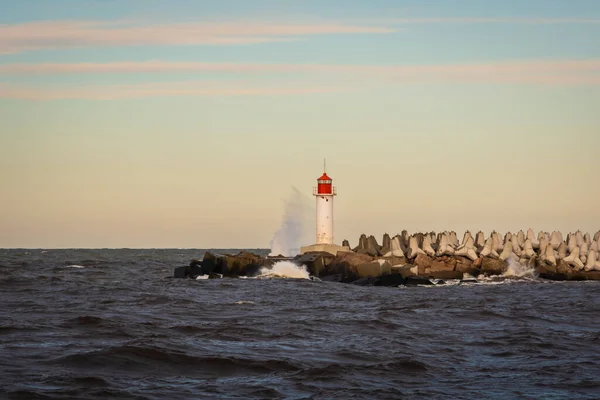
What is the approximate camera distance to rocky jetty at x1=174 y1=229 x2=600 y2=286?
133 feet

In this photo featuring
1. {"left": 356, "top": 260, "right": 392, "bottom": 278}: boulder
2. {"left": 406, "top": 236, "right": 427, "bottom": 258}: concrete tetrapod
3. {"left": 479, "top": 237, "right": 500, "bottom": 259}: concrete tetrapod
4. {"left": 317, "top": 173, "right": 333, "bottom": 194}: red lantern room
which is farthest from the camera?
{"left": 317, "top": 173, "right": 333, "bottom": 194}: red lantern room

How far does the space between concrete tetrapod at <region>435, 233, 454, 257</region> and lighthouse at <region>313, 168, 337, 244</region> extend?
543cm

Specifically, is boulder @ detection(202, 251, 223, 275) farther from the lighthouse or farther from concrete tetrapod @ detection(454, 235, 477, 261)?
concrete tetrapod @ detection(454, 235, 477, 261)

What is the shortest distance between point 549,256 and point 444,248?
16.2ft

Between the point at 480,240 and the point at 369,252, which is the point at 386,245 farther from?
the point at 480,240

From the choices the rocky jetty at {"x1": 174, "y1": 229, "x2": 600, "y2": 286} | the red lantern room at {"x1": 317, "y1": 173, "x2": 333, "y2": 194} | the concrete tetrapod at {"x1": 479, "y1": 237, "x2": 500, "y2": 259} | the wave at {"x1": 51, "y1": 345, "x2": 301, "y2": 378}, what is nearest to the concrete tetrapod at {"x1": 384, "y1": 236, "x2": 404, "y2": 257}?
the rocky jetty at {"x1": 174, "y1": 229, "x2": 600, "y2": 286}

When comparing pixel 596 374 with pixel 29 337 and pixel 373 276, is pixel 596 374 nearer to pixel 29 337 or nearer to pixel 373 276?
pixel 29 337

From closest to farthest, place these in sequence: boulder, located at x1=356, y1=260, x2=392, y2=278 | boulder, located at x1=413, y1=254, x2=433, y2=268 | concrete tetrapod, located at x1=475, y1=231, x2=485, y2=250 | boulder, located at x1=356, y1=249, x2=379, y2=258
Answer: boulder, located at x1=356, y1=260, x2=392, y2=278
boulder, located at x1=413, y1=254, x2=433, y2=268
boulder, located at x1=356, y1=249, x2=379, y2=258
concrete tetrapod, located at x1=475, y1=231, x2=485, y2=250

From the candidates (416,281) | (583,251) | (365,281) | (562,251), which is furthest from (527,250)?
(365,281)

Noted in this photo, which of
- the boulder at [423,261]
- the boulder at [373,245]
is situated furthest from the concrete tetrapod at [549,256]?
the boulder at [373,245]

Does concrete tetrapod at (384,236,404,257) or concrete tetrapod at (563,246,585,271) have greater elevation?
concrete tetrapod at (384,236,404,257)

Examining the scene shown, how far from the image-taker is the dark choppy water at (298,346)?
46.4ft

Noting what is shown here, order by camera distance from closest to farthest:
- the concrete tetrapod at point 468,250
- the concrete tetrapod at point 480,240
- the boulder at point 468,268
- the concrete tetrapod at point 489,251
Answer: the boulder at point 468,268
the concrete tetrapod at point 468,250
the concrete tetrapod at point 489,251
the concrete tetrapod at point 480,240

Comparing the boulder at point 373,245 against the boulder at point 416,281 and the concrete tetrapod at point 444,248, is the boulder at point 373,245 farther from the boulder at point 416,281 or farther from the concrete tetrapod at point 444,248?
the boulder at point 416,281
